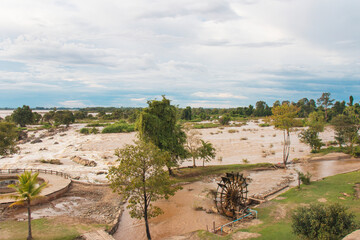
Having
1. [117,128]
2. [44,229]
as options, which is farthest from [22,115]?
[44,229]

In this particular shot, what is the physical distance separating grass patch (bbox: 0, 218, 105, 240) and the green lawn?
876 centimetres

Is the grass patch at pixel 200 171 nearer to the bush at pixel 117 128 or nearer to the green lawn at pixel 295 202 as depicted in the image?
the green lawn at pixel 295 202

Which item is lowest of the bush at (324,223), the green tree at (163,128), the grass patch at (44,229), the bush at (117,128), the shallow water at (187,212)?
the shallow water at (187,212)

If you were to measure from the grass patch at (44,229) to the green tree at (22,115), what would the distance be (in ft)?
360

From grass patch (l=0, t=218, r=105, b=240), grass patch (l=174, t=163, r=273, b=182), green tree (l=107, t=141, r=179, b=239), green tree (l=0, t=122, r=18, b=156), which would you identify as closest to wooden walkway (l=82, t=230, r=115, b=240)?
grass patch (l=0, t=218, r=105, b=240)

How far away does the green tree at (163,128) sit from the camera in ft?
93.6

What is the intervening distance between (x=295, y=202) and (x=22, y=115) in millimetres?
122157

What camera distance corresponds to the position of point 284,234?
1556 centimetres

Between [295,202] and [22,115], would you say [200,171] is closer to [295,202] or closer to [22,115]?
[295,202]

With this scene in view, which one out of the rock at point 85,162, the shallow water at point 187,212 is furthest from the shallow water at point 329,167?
the rock at point 85,162

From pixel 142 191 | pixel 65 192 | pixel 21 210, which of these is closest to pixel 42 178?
pixel 65 192

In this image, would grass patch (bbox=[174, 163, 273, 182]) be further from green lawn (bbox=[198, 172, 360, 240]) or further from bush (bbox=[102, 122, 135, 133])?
bush (bbox=[102, 122, 135, 133])

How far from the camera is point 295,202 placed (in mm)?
21703

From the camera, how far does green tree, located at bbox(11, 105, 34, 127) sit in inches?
4284
